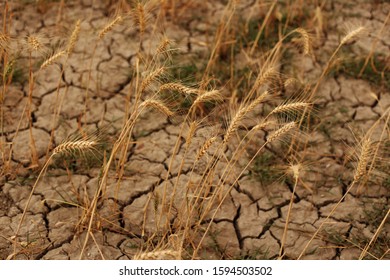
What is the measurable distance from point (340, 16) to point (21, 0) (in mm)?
2331

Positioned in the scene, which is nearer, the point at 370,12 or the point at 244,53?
the point at 244,53

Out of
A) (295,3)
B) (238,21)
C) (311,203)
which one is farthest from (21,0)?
(311,203)

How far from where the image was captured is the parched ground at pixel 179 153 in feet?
10.3

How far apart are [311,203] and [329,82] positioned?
1.04 m

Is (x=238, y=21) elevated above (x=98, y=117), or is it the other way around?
(x=238, y=21)

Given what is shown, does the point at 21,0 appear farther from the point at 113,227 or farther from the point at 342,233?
the point at 342,233

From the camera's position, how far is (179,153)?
3.59 m

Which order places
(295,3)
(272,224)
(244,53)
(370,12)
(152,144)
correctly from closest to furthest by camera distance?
(272,224) → (152,144) → (244,53) → (295,3) → (370,12)

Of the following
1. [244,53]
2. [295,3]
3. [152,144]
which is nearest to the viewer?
[152,144]

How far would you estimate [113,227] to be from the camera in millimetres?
3143

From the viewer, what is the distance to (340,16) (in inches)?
179

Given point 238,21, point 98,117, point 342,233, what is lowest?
point 342,233

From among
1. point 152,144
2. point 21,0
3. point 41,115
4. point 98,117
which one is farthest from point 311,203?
point 21,0

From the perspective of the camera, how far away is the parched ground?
3.13 m
